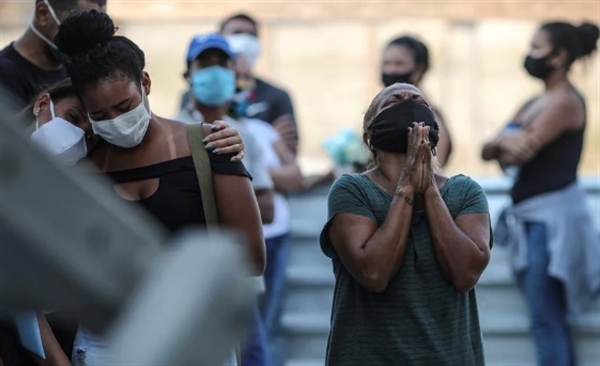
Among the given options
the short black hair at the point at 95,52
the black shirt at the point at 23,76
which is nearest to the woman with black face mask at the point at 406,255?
the short black hair at the point at 95,52

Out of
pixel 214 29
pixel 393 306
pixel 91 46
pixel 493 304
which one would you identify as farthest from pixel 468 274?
pixel 214 29

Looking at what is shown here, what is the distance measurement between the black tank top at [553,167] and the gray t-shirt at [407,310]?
2723mm

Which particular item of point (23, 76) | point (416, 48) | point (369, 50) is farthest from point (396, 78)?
point (369, 50)

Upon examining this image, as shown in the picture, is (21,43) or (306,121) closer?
(21,43)

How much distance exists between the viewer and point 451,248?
374cm

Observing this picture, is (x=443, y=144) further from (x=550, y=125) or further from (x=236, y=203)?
(x=236, y=203)

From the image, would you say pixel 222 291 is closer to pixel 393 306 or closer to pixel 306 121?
pixel 393 306

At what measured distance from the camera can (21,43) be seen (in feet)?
15.7

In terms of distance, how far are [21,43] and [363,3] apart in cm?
966

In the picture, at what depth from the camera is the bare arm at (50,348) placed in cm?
384

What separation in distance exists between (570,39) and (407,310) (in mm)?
3297

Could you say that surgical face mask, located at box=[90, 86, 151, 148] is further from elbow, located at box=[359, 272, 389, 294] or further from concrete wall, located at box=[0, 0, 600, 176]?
concrete wall, located at box=[0, 0, 600, 176]

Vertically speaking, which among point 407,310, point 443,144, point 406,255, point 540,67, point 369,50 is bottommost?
point 407,310

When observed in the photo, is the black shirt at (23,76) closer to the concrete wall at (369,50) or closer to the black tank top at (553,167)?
the black tank top at (553,167)
